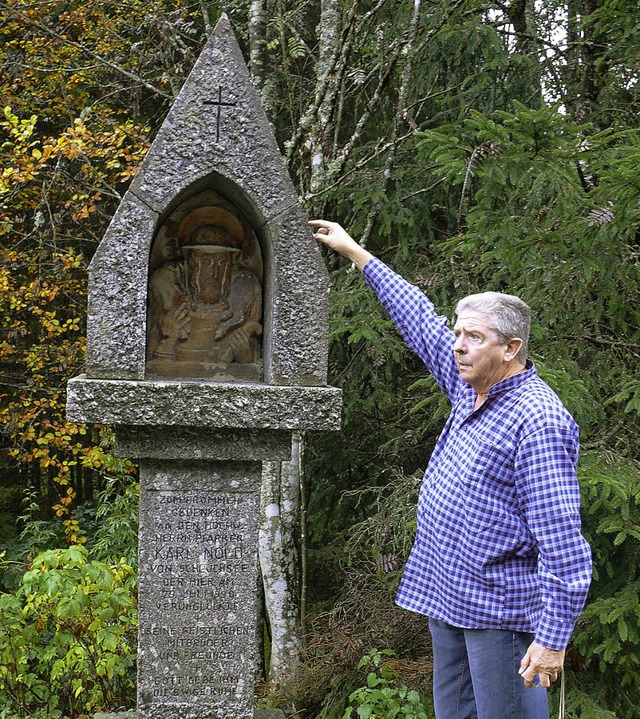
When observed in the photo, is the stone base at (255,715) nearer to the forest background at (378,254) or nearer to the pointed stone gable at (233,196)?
the forest background at (378,254)

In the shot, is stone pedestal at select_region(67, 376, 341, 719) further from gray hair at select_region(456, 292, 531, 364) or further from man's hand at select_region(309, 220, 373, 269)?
gray hair at select_region(456, 292, 531, 364)

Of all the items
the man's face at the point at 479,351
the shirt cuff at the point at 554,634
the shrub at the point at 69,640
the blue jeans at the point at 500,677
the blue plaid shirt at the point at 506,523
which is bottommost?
the shrub at the point at 69,640

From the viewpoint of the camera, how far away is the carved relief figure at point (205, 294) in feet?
10.8

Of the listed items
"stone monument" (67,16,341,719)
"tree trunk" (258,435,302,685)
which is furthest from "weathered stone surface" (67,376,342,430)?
"tree trunk" (258,435,302,685)

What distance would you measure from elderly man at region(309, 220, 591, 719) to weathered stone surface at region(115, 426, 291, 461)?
2.14 feet

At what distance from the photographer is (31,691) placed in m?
4.95

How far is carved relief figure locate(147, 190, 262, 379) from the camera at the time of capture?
130 inches

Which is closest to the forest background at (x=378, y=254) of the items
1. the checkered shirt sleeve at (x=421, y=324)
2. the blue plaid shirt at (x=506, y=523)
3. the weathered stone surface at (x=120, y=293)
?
the checkered shirt sleeve at (x=421, y=324)

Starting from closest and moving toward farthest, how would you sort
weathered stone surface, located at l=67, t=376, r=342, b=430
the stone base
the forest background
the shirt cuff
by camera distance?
the shirt cuff
weathered stone surface, located at l=67, t=376, r=342, b=430
the stone base
the forest background

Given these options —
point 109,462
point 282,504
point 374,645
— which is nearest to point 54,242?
point 109,462

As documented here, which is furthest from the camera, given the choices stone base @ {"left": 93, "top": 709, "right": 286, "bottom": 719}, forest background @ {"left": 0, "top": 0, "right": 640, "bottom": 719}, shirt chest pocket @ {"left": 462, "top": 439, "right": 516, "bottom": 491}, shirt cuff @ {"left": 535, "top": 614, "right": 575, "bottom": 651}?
forest background @ {"left": 0, "top": 0, "right": 640, "bottom": 719}

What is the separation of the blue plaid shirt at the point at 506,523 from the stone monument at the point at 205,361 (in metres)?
0.60

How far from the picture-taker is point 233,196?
3254 mm

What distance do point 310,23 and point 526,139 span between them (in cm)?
425
